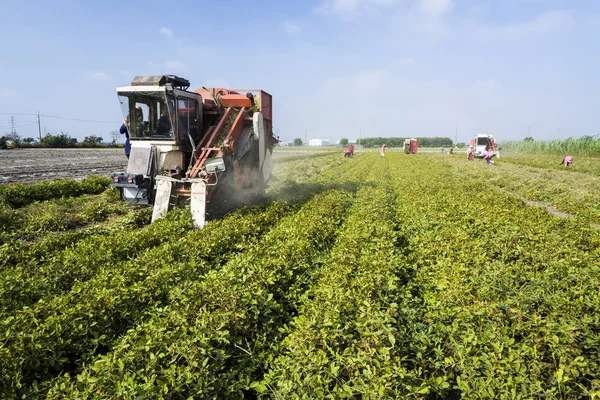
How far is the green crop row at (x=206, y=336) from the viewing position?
115 inches

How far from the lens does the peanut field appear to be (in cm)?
299

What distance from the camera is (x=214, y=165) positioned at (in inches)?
345

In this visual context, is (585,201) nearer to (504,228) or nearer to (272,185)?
(504,228)

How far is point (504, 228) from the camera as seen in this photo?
Result: 23.4ft

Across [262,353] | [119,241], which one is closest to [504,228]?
[262,353]

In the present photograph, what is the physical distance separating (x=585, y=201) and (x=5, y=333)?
1587 cm

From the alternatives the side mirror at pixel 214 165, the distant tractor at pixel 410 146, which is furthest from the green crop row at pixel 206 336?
the distant tractor at pixel 410 146

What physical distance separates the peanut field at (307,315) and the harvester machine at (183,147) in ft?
5.02

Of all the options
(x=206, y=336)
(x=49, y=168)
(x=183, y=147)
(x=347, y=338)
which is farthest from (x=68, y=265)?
(x=49, y=168)

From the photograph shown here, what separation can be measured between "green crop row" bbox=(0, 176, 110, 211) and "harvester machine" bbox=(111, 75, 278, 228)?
4.96 m

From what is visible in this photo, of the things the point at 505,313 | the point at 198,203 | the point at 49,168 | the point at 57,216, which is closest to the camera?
the point at 505,313

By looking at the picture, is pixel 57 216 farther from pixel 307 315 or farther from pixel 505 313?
pixel 505 313

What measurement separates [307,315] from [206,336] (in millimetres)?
1159

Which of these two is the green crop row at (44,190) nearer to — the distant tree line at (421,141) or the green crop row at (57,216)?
the green crop row at (57,216)
